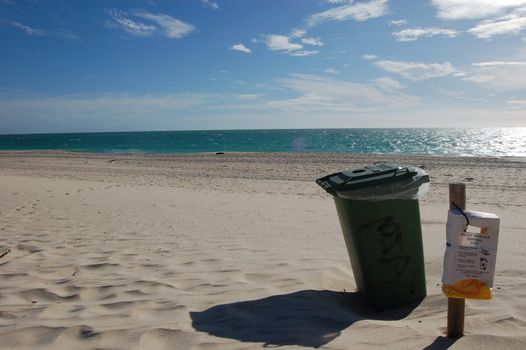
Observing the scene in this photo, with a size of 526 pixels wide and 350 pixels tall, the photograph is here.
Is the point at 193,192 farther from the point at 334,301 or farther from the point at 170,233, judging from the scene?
the point at 334,301

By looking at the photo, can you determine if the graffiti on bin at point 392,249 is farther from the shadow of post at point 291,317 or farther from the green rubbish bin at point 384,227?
the shadow of post at point 291,317

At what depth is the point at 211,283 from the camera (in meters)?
3.98

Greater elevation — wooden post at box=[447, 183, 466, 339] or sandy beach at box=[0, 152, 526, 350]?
wooden post at box=[447, 183, 466, 339]

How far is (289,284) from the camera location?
390cm

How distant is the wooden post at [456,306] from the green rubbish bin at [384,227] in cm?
50

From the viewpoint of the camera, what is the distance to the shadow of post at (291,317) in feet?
9.16

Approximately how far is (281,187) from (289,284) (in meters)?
8.45

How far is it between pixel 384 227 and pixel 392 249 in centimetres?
21

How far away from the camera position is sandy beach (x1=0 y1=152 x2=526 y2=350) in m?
2.77

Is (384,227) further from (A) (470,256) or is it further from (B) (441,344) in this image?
(B) (441,344)

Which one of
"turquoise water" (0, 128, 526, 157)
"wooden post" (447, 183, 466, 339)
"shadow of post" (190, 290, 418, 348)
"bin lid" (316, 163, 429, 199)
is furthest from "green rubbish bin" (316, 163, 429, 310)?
"turquoise water" (0, 128, 526, 157)

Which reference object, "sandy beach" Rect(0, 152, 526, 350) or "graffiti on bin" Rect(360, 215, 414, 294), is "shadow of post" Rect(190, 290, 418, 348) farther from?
"graffiti on bin" Rect(360, 215, 414, 294)

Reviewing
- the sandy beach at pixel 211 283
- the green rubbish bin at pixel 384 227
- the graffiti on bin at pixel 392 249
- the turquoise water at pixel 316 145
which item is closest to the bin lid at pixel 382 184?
the green rubbish bin at pixel 384 227

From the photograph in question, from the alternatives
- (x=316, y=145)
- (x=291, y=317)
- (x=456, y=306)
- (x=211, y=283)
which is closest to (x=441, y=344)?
(x=456, y=306)
